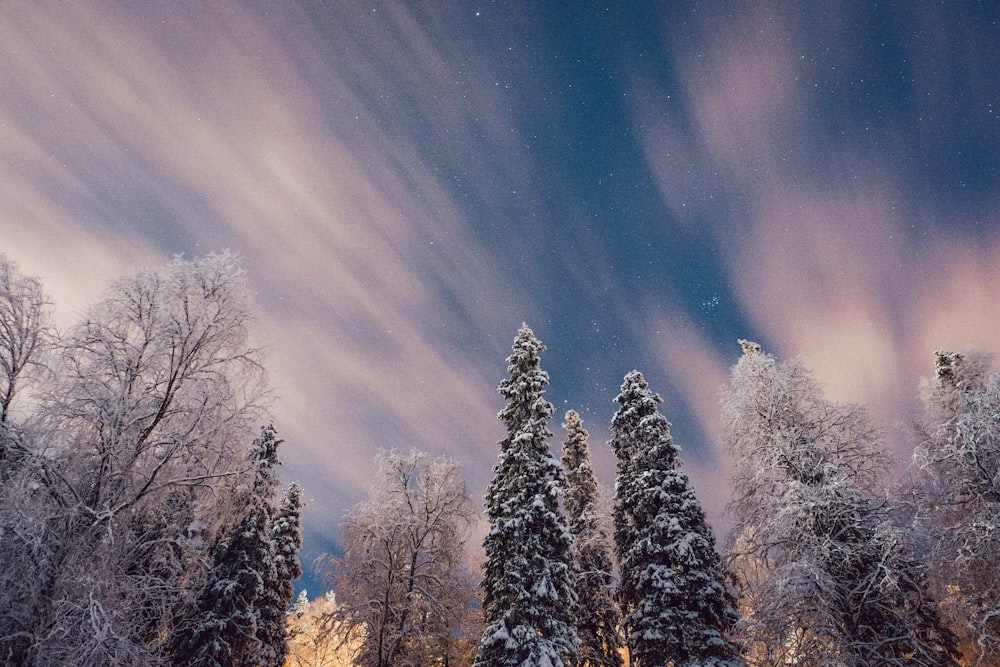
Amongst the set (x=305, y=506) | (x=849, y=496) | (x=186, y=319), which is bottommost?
(x=849, y=496)

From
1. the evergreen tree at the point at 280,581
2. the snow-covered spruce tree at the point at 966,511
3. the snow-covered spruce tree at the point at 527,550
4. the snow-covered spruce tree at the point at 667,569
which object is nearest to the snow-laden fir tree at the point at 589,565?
the snow-covered spruce tree at the point at 527,550

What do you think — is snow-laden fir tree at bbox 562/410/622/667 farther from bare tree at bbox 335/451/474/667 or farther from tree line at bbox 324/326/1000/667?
bare tree at bbox 335/451/474/667

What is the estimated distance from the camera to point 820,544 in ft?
45.5

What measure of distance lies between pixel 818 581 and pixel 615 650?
12862 mm

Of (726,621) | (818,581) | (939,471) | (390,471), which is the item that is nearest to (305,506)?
(390,471)

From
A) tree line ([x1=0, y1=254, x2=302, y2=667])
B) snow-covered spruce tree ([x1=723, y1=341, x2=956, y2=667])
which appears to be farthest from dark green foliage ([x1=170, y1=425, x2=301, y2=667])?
snow-covered spruce tree ([x1=723, y1=341, x2=956, y2=667])

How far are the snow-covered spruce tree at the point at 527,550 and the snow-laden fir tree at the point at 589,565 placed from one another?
1074 mm

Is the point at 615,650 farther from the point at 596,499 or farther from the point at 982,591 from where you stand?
the point at 982,591

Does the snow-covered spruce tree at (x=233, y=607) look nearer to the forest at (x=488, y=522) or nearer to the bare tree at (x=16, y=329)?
the forest at (x=488, y=522)

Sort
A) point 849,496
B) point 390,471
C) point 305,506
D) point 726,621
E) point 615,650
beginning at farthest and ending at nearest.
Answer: point 305,506 → point 390,471 → point 615,650 → point 726,621 → point 849,496

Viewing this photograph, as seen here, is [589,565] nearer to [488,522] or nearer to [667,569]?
[488,522]

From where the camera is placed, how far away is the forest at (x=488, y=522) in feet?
33.5

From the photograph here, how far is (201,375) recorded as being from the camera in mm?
12070

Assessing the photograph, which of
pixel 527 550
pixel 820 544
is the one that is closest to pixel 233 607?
pixel 527 550
